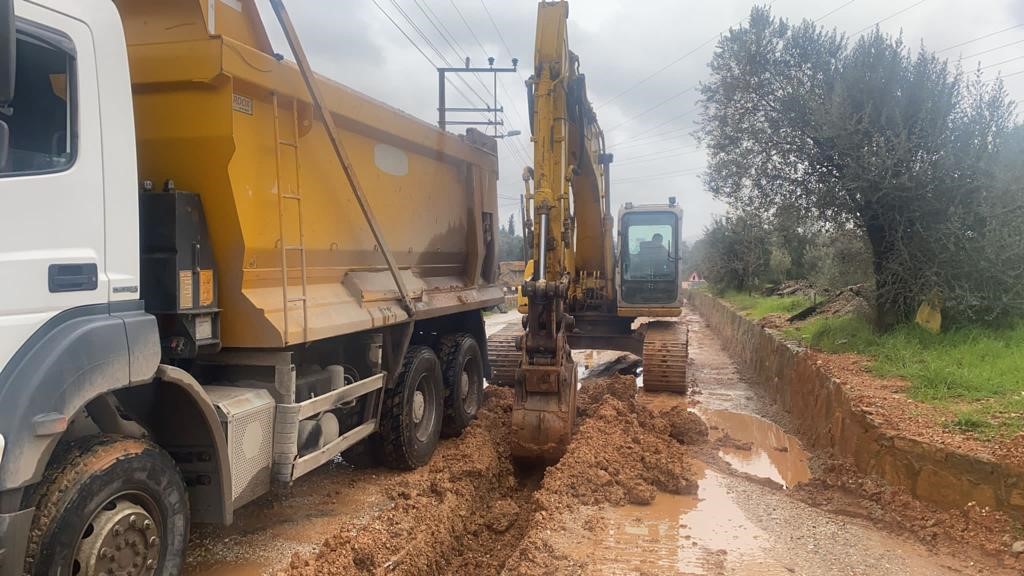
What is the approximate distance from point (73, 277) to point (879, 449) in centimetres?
550

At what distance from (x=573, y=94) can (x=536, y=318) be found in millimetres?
2659

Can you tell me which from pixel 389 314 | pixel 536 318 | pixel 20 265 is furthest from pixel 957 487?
pixel 20 265

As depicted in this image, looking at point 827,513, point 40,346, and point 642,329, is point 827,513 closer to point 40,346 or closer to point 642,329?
point 40,346

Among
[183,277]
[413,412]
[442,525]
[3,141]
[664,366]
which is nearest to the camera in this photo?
[3,141]

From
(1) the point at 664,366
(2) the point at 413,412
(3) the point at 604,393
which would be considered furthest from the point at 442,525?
(1) the point at 664,366

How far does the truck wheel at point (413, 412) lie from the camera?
5598 millimetres

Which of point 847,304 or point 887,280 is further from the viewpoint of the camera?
point 847,304

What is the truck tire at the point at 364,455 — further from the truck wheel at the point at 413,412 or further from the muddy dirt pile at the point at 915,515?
the muddy dirt pile at the point at 915,515

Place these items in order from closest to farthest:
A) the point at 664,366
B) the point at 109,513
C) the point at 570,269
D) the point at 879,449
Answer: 1. the point at 109,513
2. the point at 879,449
3. the point at 570,269
4. the point at 664,366

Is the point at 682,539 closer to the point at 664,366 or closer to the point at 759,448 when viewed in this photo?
the point at 759,448

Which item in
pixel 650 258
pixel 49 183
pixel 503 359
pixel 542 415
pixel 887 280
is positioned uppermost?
pixel 49 183

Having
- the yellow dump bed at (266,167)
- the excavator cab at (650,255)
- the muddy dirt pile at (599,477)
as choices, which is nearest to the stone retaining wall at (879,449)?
the muddy dirt pile at (599,477)

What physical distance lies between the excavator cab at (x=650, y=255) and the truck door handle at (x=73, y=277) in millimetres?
8628

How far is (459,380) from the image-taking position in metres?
6.75
